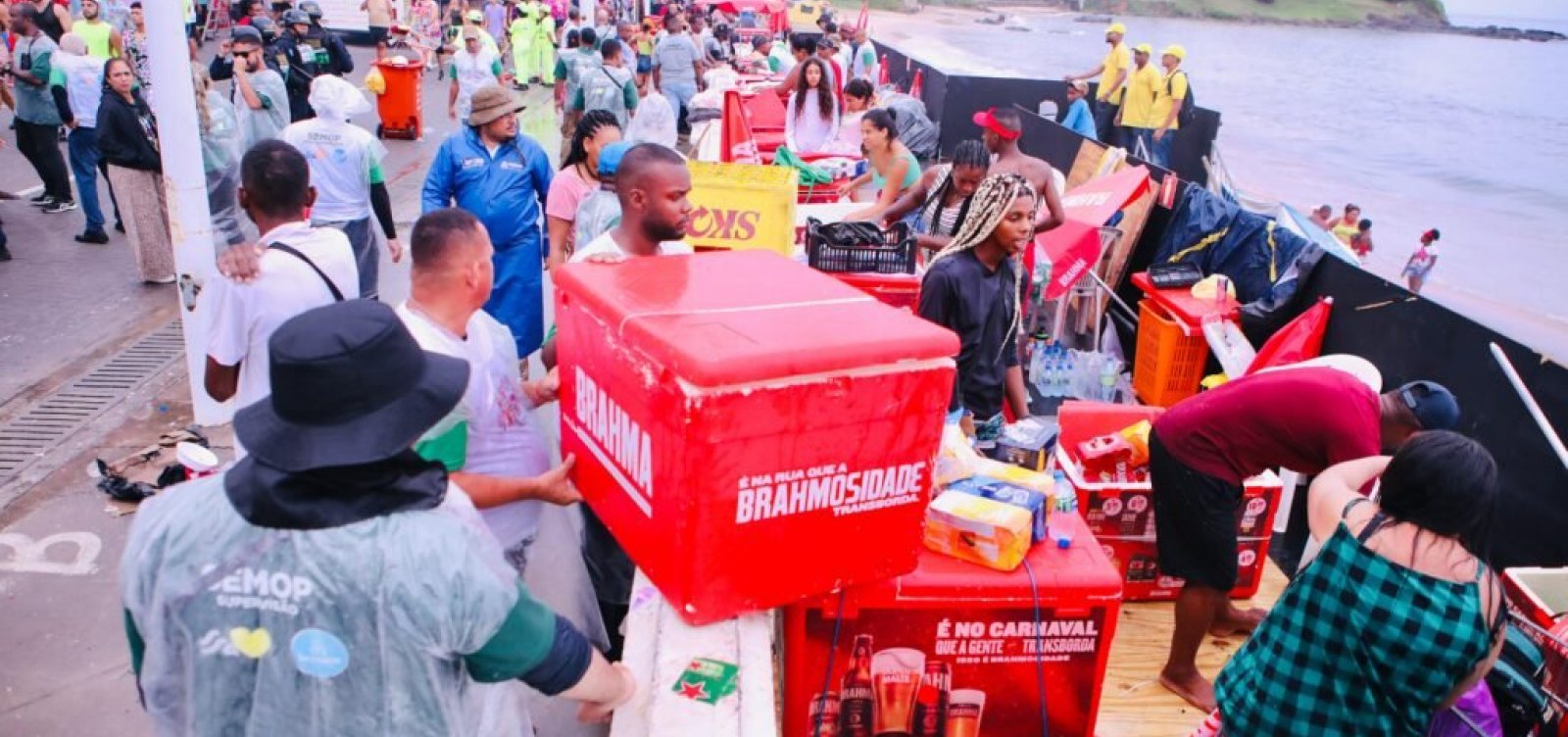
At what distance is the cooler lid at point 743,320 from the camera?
7.33 feet

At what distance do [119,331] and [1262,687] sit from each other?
8165mm

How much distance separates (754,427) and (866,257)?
3568 mm

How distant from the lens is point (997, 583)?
2936 mm

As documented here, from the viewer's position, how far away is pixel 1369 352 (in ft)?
21.6

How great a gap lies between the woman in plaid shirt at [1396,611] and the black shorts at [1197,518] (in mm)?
1026

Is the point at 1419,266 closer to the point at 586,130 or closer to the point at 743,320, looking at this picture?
the point at 586,130

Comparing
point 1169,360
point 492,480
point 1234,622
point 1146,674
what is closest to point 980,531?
point 492,480

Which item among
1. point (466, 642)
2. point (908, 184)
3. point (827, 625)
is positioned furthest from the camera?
point (908, 184)

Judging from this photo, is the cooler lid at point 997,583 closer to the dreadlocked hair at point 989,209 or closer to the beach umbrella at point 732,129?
the dreadlocked hair at point 989,209

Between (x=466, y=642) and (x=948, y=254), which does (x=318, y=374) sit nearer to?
(x=466, y=642)

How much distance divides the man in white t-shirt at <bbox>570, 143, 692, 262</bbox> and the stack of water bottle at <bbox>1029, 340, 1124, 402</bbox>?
4.81 metres

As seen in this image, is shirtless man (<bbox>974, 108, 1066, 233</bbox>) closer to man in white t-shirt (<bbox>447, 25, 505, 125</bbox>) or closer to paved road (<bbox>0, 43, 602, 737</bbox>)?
paved road (<bbox>0, 43, 602, 737</bbox>)

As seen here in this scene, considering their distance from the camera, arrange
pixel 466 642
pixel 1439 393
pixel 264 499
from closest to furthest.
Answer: pixel 264 499
pixel 466 642
pixel 1439 393

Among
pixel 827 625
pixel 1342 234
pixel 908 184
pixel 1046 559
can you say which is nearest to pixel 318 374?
pixel 827 625
